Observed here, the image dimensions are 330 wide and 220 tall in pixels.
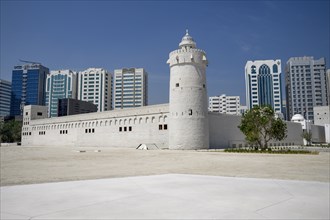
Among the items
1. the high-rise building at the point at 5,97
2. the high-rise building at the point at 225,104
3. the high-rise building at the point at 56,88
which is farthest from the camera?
the high-rise building at the point at 5,97

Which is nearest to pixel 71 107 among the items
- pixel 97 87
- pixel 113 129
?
pixel 97 87

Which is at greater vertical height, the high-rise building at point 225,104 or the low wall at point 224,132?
the high-rise building at point 225,104

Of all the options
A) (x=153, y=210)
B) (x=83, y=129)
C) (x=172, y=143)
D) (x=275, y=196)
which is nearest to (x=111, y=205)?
(x=153, y=210)

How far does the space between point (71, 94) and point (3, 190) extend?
15526 centimetres

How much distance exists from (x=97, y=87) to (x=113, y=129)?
100910mm

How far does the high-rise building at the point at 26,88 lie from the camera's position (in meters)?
175

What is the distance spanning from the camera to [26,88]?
176125 millimetres

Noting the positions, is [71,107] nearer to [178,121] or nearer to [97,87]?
[97,87]

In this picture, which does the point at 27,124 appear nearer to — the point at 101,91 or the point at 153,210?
the point at 101,91

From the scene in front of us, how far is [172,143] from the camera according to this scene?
4184 cm

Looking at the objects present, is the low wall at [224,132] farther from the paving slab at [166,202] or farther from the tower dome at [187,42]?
the paving slab at [166,202]

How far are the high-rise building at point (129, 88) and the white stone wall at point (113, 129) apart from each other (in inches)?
2970

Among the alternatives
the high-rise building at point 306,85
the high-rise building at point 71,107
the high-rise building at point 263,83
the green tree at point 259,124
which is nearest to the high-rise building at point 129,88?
the high-rise building at point 71,107

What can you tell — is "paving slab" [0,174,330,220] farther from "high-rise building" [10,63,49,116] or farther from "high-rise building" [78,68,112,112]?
"high-rise building" [10,63,49,116]
